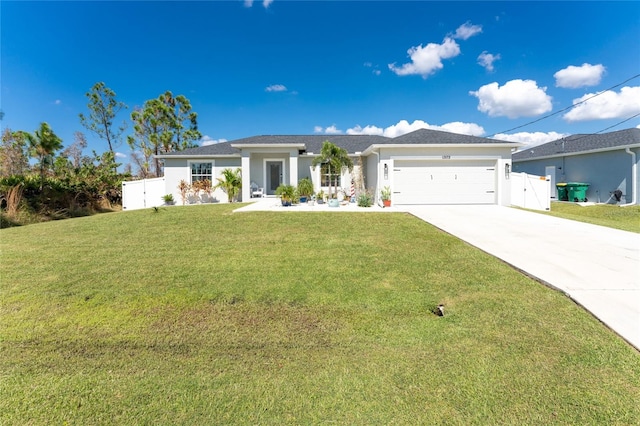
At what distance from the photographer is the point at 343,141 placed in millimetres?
20344

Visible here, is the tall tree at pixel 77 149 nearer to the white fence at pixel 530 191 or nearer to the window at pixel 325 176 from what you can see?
Result: the window at pixel 325 176

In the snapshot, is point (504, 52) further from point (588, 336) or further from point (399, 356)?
point (399, 356)

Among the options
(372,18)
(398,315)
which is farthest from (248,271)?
(372,18)

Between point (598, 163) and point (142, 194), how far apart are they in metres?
28.8

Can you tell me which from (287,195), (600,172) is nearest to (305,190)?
(287,195)

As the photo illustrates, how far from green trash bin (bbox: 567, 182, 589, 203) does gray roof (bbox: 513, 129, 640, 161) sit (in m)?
2.15

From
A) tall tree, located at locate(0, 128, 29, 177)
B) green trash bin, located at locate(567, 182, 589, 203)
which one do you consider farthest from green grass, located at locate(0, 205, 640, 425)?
tall tree, located at locate(0, 128, 29, 177)

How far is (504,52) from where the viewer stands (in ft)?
51.4

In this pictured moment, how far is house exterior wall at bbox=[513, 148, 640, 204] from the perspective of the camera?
15.5m

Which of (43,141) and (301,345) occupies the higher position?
(43,141)

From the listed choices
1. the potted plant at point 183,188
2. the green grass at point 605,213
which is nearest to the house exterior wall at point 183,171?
the potted plant at point 183,188

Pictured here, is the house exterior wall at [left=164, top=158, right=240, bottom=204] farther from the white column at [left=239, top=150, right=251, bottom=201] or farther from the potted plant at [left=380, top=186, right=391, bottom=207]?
the potted plant at [left=380, top=186, right=391, bottom=207]

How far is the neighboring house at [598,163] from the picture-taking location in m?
15.3

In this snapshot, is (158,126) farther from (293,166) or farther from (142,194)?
(293,166)
